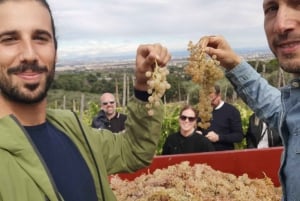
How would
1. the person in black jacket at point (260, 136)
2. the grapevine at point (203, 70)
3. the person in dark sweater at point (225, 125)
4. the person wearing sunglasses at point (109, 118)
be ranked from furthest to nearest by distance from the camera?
the person wearing sunglasses at point (109, 118) → the person in dark sweater at point (225, 125) → the person in black jacket at point (260, 136) → the grapevine at point (203, 70)

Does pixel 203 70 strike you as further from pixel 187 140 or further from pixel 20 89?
pixel 187 140

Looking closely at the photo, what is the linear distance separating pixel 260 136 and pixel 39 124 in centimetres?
533

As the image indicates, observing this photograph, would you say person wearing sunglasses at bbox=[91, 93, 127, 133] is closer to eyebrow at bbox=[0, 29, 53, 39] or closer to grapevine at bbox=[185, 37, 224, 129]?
grapevine at bbox=[185, 37, 224, 129]

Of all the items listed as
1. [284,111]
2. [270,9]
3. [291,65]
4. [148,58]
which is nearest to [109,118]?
[148,58]

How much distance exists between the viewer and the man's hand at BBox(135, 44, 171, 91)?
221cm

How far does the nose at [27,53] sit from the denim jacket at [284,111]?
990 mm

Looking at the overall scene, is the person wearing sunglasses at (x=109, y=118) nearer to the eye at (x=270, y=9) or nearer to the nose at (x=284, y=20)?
the eye at (x=270, y=9)

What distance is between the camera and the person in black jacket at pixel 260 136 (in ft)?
21.4

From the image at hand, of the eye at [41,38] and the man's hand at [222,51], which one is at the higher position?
the eye at [41,38]

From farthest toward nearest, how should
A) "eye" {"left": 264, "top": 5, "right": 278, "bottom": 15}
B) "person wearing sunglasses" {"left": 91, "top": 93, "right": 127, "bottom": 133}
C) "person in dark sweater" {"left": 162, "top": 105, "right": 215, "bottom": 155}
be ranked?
"person wearing sunglasses" {"left": 91, "top": 93, "right": 127, "bottom": 133} → "person in dark sweater" {"left": 162, "top": 105, "right": 215, "bottom": 155} → "eye" {"left": 264, "top": 5, "right": 278, "bottom": 15}

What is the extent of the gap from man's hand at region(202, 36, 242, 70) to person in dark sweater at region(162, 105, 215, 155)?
361cm

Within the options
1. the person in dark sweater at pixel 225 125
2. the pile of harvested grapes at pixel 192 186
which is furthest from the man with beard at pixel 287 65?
the person in dark sweater at pixel 225 125

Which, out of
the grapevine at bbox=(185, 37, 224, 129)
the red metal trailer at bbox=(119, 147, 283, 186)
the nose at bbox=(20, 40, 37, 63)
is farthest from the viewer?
the red metal trailer at bbox=(119, 147, 283, 186)

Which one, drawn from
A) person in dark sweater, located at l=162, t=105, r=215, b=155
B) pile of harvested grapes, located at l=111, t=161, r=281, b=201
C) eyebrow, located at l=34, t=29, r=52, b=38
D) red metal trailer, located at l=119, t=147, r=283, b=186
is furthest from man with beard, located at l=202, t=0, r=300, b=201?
person in dark sweater, located at l=162, t=105, r=215, b=155
